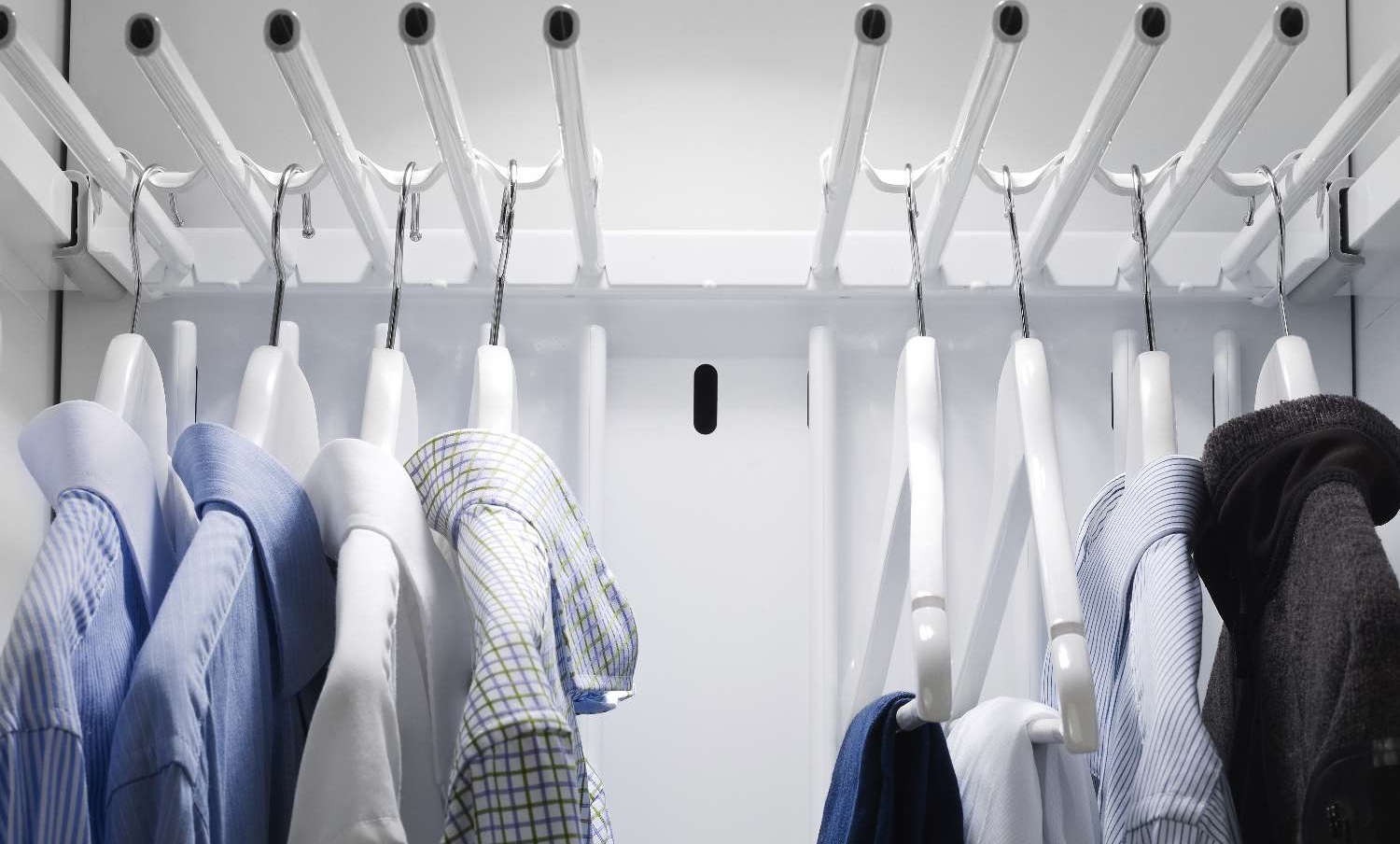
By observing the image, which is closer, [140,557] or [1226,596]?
[140,557]

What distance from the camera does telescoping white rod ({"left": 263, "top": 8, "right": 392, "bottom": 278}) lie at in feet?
2.71

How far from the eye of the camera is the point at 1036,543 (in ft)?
3.05

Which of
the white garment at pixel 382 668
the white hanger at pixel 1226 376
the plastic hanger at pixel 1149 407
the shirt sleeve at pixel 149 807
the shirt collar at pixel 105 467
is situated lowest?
the shirt sleeve at pixel 149 807

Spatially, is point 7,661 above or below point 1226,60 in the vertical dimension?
below

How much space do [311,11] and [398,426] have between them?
18.5 inches

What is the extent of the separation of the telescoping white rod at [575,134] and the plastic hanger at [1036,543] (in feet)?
0.88

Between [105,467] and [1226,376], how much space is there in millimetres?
802

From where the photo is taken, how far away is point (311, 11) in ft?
4.33

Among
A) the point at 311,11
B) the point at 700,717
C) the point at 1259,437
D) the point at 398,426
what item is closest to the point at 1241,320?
the point at 1259,437

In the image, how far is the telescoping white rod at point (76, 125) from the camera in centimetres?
86

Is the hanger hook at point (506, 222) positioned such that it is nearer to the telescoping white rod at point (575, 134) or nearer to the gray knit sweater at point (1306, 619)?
the telescoping white rod at point (575, 134)

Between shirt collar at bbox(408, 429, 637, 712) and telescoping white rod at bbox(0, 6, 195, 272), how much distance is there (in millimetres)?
290

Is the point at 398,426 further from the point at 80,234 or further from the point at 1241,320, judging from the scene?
the point at 1241,320

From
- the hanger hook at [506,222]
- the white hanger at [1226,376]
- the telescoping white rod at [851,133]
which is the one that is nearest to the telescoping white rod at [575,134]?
the hanger hook at [506,222]
